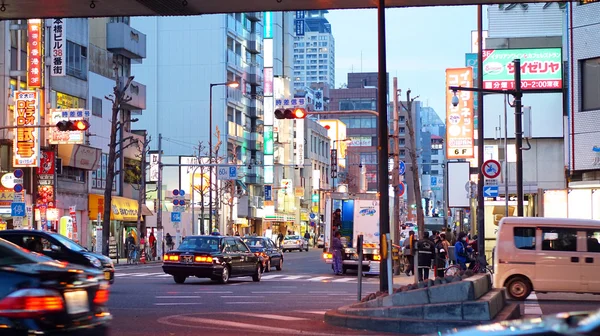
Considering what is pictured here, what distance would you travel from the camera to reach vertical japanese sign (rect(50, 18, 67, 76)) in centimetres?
4991

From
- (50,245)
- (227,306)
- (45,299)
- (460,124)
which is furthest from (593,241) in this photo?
(460,124)

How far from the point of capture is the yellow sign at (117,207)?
59.4 m

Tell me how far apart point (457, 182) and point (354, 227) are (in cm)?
721

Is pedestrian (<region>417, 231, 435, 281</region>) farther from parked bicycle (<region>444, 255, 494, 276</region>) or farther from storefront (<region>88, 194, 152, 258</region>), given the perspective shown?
storefront (<region>88, 194, 152, 258</region>)

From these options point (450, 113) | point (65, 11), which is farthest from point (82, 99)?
point (65, 11)

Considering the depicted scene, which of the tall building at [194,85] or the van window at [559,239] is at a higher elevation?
the tall building at [194,85]

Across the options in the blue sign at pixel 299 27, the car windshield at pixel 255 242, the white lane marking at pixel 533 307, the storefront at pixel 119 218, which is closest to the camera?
the white lane marking at pixel 533 307

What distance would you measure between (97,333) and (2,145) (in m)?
40.7

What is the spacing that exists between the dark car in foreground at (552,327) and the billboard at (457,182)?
3921cm

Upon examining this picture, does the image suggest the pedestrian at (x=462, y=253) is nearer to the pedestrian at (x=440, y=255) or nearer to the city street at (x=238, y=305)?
the pedestrian at (x=440, y=255)

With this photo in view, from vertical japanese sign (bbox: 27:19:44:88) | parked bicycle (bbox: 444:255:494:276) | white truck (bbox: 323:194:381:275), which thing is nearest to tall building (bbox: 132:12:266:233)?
vertical japanese sign (bbox: 27:19:44:88)

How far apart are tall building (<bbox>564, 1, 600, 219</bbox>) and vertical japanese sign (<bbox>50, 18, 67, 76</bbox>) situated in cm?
2591

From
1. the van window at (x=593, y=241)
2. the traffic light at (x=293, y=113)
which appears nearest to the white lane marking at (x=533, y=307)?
the van window at (x=593, y=241)

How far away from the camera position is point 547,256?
2394 centimetres
